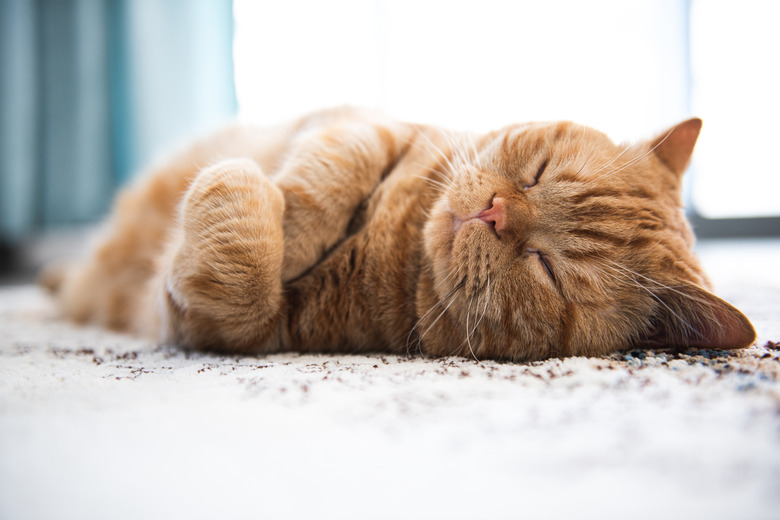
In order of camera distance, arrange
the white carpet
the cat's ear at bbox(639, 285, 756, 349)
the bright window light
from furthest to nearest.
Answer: the bright window light, the cat's ear at bbox(639, 285, 756, 349), the white carpet

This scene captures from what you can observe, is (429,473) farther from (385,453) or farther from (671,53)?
(671,53)

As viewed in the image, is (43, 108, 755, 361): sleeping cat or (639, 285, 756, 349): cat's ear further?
(43, 108, 755, 361): sleeping cat

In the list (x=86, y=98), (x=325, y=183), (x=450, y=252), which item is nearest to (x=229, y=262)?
(x=325, y=183)

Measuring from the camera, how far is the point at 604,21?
134 inches

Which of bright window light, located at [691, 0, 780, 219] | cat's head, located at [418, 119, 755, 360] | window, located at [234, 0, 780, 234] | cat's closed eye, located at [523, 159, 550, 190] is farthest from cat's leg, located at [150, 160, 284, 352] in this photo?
bright window light, located at [691, 0, 780, 219]

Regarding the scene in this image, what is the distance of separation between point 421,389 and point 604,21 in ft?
11.3

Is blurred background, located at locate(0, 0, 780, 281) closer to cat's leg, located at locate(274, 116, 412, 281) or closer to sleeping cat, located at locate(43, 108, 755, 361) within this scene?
cat's leg, located at locate(274, 116, 412, 281)

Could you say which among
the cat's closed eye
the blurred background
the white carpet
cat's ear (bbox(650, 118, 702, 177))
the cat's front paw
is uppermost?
the blurred background

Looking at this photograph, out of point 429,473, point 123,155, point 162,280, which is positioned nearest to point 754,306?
point 429,473

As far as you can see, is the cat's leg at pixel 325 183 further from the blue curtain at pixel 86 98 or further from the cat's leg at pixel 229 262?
the blue curtain at pixel 86 98

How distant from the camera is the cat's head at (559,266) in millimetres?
1040

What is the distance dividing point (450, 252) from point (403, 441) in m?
0.56

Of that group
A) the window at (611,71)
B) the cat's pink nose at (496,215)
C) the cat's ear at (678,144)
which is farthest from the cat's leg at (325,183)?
the window at (611,71)

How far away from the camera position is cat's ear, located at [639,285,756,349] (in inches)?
37.4
